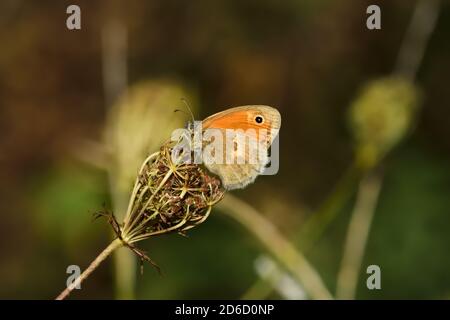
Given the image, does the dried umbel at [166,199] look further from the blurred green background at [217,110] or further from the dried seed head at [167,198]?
the blurred green background at [217,110]

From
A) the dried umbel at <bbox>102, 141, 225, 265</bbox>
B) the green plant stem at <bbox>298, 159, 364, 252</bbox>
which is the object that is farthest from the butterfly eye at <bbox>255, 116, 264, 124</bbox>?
the green plant stem at <bbox>298, 159, 364, 252</bbox>

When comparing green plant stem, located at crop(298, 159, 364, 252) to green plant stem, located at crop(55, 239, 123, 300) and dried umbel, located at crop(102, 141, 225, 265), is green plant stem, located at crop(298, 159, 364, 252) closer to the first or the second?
dried umbel, located at crop(102, 141, 225, 265)

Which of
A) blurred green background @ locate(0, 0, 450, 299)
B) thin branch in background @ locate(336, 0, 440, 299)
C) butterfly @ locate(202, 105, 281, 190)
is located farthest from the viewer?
blurred green background @ locate(0, 0, 450, 299)

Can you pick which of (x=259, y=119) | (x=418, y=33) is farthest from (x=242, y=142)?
(x=418, y=33)

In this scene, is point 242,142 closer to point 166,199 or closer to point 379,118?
point 166,199

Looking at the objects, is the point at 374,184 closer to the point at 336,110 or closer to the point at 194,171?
the point at 336,110

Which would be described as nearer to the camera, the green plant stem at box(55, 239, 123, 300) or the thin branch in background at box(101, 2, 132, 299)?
the green plant stem at box(55, 239, 123, 300)
